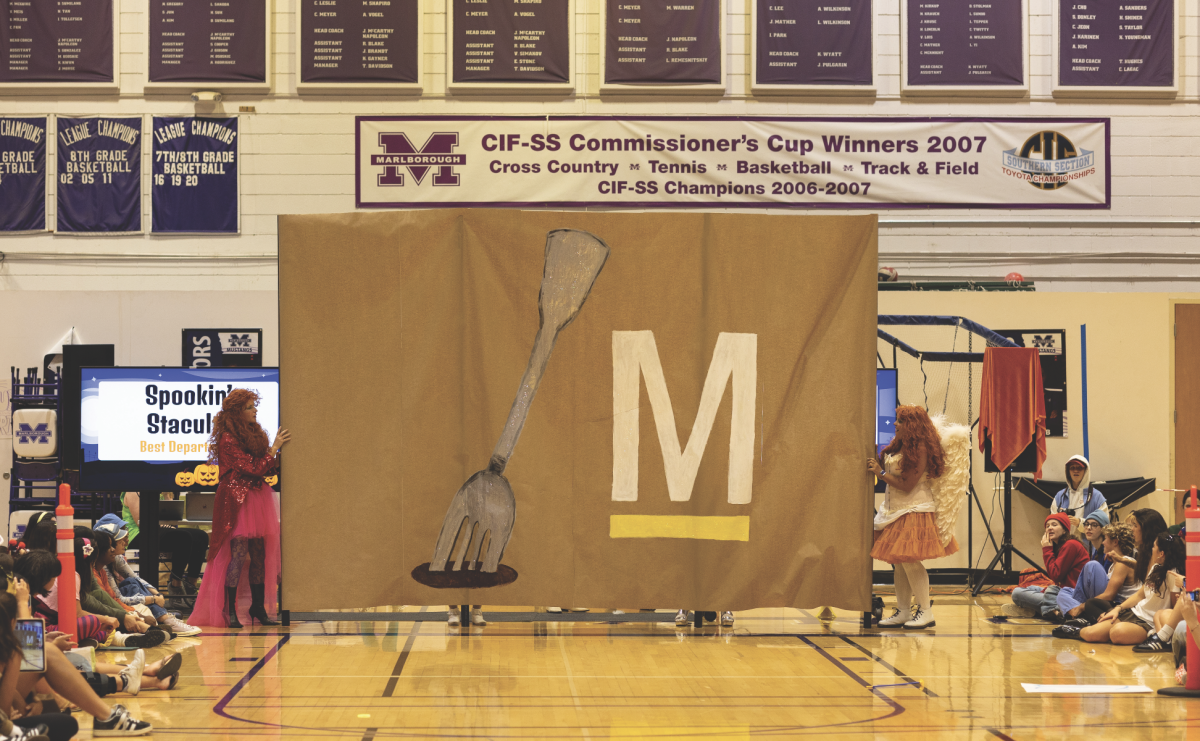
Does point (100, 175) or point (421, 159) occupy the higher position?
point (421, 159)

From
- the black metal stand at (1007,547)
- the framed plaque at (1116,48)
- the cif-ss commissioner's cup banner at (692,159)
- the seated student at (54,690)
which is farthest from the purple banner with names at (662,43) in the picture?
the seated student at (54,690)

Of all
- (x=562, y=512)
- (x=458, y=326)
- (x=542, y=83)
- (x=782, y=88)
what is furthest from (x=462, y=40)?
(x=562, y=512)

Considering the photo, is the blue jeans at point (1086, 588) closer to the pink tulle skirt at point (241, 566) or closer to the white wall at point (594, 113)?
the white wall at point (594, 113)

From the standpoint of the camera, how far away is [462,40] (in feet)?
36.2

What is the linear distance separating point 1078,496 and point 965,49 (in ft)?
16.0

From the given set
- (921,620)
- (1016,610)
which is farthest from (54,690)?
(1016,610)

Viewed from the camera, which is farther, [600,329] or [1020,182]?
[1020,182]

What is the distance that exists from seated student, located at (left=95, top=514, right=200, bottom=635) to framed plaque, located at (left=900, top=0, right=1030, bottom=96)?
824 cm

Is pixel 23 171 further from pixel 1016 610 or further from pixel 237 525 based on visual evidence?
pixel 1016 610

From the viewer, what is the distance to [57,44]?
10961 mm

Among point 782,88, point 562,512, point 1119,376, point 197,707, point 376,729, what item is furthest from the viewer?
point 782,88

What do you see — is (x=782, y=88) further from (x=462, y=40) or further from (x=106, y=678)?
(x=106, y=678)

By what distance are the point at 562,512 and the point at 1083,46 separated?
8018 millimetres

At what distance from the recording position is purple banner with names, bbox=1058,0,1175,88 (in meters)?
11.0
